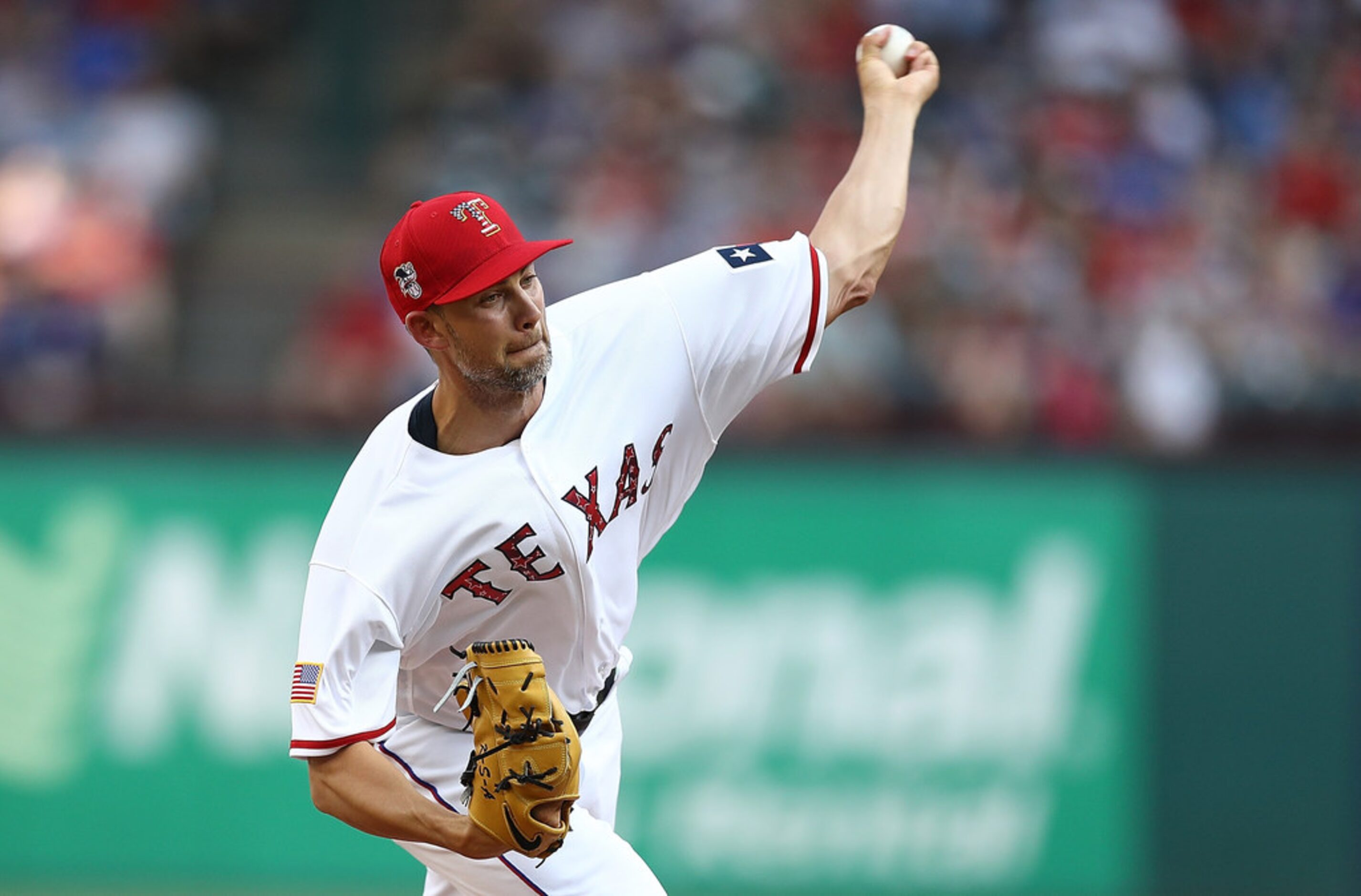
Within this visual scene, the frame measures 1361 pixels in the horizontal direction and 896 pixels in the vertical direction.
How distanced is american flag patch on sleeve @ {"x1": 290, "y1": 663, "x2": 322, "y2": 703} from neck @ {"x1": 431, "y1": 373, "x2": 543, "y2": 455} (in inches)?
21.5

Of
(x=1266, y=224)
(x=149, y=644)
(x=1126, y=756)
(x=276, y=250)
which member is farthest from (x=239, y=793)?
(x=1266, y=224)

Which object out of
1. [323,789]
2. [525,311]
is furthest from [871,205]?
[323,789]

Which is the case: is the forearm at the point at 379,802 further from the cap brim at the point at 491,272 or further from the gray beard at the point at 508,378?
the cap brim at the point at 491,272

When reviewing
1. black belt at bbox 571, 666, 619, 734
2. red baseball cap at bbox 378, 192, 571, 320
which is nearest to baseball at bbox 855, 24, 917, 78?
red baseball cap at bbox 378, 192, 571, 320

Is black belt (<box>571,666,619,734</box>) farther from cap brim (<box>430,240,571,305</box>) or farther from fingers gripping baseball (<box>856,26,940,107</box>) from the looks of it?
fingers gripping baseball (<box>856,26,940,107</box>)

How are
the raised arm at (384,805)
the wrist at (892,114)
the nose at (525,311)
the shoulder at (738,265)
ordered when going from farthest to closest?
the wrist at (892,114) → the shoulder at (738,265) → the nose at (525,311) → the raised arm at (384,805)

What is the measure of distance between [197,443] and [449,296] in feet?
16.4

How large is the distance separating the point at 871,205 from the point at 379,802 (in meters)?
1.79

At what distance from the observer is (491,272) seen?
3.98m

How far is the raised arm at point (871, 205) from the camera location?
454 cm

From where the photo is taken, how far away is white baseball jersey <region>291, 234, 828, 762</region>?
3998 mm

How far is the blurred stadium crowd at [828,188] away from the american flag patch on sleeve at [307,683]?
4.97 meters

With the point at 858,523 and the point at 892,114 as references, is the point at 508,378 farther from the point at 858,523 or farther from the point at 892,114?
the point at 858,523

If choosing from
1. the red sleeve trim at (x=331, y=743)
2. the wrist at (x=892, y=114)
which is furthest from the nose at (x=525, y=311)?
the wrist at (x=892, y=114)
